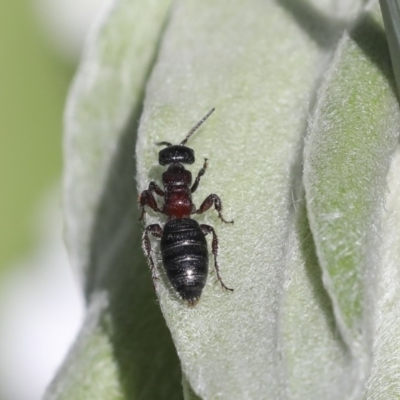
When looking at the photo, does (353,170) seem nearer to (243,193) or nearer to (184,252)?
(243,193)

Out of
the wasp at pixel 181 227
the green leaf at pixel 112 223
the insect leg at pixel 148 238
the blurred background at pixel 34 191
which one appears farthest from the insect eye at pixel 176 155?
the blurred background at pixel 34 191

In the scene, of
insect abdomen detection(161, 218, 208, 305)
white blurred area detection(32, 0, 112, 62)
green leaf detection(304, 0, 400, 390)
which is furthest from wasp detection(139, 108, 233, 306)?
white blurred area detection(32, 0, 112, 62)

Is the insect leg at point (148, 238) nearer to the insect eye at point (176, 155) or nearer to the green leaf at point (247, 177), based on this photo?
the green leaf at point (247, 177)

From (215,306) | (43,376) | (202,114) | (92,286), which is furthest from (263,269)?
(43,376)

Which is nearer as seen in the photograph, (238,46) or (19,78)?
(238,46)

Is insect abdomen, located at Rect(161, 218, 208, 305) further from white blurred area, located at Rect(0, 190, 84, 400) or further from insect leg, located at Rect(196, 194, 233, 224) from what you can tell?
white blurred area, located at Rect(0, 190, 84, 400)

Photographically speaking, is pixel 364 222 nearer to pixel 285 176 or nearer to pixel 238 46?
pixel 285 176

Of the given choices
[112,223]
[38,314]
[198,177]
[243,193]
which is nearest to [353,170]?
[243,193]
